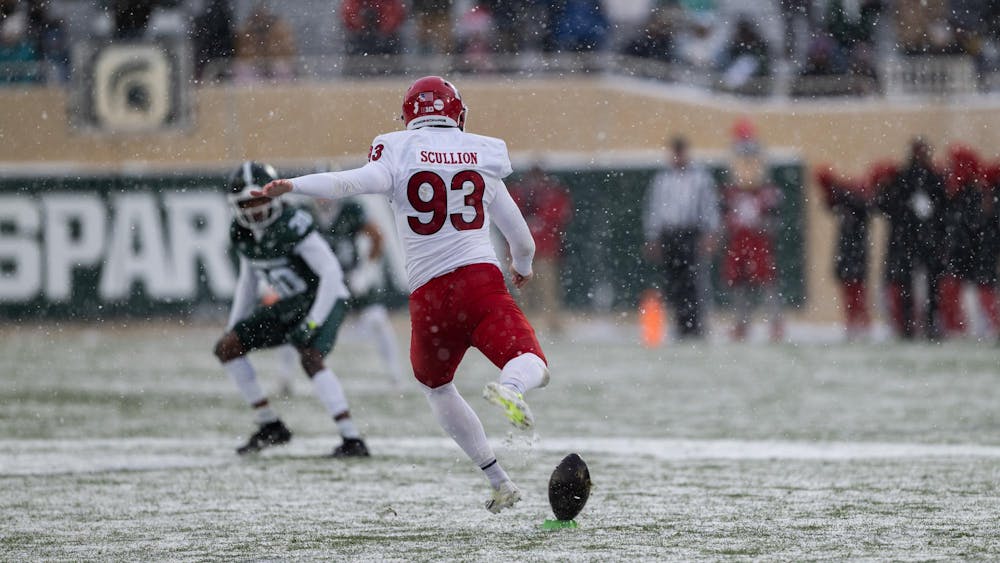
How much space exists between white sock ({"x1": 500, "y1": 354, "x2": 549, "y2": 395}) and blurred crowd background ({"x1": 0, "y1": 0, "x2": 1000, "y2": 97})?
13646 mm

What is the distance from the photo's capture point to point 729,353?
1582 centimetres

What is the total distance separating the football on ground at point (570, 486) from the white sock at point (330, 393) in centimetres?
278

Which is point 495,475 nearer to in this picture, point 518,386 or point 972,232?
point 518,386

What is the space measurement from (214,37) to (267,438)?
39.1ft

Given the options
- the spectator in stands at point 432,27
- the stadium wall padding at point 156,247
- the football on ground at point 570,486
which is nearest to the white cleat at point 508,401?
the football on ground at point 570,486

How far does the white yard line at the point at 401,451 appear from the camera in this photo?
8.62 m

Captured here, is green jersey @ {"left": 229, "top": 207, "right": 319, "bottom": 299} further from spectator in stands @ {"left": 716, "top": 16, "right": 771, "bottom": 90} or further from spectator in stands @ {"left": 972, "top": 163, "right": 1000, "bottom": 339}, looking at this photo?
spectator in stands @ {"left": 716, "top": 16, "right": 771, "bottom": 90}

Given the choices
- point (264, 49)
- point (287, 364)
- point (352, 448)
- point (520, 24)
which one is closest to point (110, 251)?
point (264, 49)

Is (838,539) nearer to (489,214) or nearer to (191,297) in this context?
(489,214)

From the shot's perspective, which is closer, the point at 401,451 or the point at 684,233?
the point at 401,451

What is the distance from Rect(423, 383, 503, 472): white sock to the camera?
262 inches

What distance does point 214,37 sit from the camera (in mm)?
20219

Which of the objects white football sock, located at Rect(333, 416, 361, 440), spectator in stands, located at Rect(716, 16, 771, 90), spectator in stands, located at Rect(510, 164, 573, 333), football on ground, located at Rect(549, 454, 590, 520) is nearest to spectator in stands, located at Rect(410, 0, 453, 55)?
spectator in stands, located at Rect(510, 164, 573, 333)

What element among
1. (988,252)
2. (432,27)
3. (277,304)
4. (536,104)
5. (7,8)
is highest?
(7,8)
